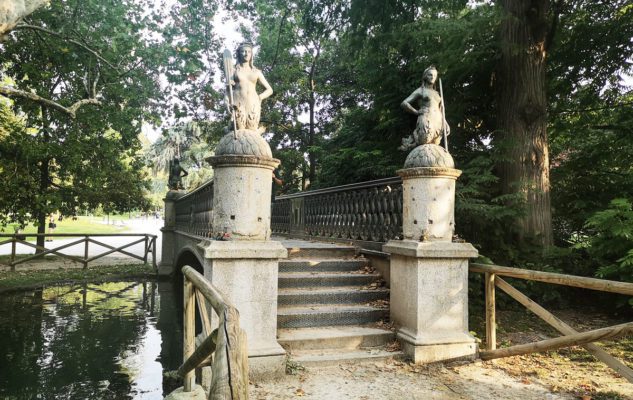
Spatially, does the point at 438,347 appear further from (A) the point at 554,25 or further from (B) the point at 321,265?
(A) the point at 554,25

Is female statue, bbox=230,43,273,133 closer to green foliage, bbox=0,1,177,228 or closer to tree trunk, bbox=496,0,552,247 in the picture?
tree trunk, bbox=496,0,552,247

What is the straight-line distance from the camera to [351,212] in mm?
7859

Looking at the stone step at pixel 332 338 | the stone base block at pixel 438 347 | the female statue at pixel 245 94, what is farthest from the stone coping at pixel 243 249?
the stone base block at pixel 438 347

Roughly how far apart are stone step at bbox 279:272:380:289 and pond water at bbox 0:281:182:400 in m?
2.25

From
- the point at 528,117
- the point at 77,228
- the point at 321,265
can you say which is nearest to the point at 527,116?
the point at 528,117

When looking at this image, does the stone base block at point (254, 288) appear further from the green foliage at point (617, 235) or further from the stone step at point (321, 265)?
the green foliage at point (617, 235)

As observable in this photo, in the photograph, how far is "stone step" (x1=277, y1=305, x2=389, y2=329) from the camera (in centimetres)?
546

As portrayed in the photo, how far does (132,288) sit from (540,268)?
11.6 metres

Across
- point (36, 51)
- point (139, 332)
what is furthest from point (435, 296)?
point (36, 51)

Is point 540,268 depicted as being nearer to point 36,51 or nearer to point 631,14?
point 631,14

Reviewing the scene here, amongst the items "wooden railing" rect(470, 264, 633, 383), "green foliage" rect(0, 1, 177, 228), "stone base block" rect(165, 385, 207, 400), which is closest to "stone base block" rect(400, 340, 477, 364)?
"wooden railing" rect(470, 264, 633, 383)

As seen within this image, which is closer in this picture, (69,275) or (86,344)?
(86,344)

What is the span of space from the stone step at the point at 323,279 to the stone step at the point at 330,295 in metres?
0.10

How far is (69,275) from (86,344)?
326 inches
